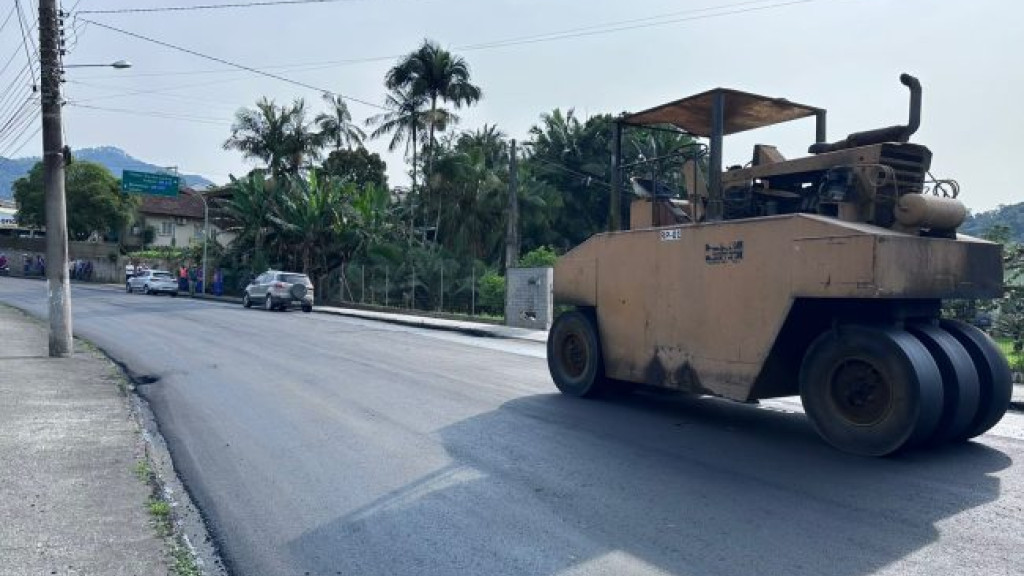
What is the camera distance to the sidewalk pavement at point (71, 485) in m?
4.48

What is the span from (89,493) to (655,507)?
387 cm

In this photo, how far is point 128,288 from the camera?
44.8m

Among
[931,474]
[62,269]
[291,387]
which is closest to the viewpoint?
[931,474]

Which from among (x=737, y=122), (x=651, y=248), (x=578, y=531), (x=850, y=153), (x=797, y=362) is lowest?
(x=578, y=531)

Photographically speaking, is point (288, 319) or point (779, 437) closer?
point (779, 437)

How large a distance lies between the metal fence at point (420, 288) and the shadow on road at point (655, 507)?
20530 mm

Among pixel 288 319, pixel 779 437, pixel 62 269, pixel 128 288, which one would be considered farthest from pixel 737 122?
pixel 128 288

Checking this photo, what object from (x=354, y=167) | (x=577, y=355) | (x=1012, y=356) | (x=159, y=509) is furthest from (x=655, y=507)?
(x=354, y=167)

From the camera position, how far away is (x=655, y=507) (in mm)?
5520

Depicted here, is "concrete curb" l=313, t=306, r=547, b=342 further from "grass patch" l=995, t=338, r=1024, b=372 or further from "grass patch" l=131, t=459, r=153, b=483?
"grass patch" l=131, t=459, r=153, b=483

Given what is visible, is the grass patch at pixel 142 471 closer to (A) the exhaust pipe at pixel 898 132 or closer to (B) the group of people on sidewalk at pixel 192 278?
(A) the exhaust pipe at pixel 898 132

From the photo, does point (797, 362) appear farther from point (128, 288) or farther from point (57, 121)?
point (128, 288)

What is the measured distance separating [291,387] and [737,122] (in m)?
6.62

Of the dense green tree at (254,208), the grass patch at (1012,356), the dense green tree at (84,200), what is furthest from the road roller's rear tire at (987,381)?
the dense green tree at (84,200)
